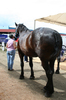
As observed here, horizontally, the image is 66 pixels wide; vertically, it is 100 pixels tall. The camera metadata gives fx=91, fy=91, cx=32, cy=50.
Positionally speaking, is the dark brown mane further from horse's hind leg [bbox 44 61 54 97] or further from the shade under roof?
the shade under roof

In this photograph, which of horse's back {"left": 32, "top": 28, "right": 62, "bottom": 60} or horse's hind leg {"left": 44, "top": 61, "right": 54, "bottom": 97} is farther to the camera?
horse's hind leg {"left": 44, "top": 61, "right": 54, "bottom": 97}

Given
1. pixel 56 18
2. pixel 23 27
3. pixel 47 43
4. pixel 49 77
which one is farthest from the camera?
pixel 56 18

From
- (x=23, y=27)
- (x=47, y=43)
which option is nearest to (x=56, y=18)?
(x=23, y=27)

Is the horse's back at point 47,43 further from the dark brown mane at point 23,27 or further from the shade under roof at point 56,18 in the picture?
the shade under roof at point 56,18

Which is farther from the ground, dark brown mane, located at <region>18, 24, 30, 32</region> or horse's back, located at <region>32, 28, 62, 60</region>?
dark brown mane, located at <region>18, 24, 30, 32</region>

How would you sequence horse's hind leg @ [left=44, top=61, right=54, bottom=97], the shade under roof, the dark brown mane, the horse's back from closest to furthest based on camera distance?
1. the horse's back
2. horse's hind leg @ [left=44, top=61, right=54, bottom=97]
3. the dark brown mane
4. the shade under roof

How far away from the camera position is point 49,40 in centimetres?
220

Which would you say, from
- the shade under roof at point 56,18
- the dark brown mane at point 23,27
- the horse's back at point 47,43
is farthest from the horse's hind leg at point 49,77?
the shade under roof at point 56,18

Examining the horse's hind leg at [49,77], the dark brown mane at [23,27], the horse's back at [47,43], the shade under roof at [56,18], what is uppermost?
the shade under roof at [56,18]

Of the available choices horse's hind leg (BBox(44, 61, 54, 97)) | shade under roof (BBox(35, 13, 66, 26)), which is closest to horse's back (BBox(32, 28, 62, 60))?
horse's hind leg (BBox(44, 61, 54, 97))

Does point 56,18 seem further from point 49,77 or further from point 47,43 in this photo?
point 49,77

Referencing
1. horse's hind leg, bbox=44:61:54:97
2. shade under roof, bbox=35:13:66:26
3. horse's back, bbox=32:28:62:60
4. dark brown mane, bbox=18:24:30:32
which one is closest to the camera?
horse's back, bbox=32:28:62:60

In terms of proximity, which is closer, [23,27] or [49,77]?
[49,77]

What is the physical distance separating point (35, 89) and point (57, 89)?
68 cm
